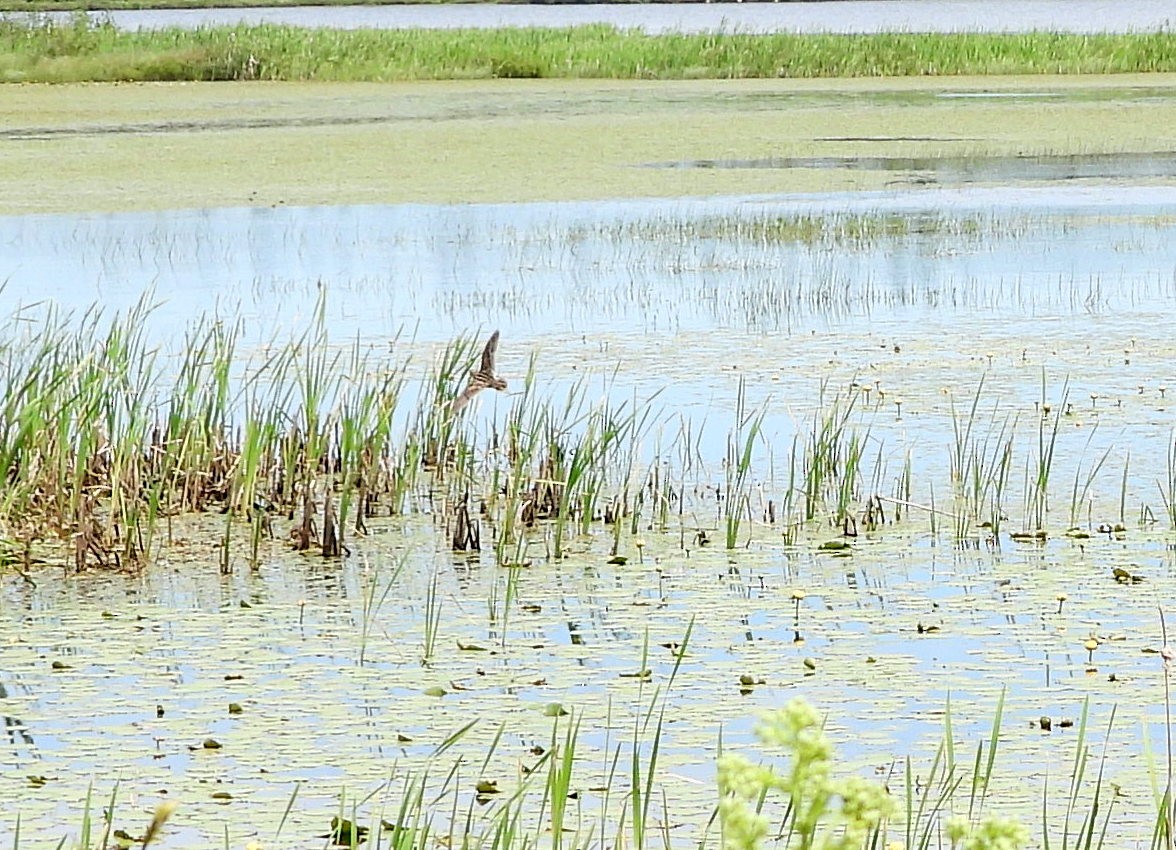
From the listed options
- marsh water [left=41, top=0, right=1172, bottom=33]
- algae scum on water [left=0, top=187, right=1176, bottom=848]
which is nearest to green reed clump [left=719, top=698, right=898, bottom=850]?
algae scum on water [left=0, top=187, right=1176, bottom=848]

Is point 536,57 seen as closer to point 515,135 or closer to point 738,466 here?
point 515,135

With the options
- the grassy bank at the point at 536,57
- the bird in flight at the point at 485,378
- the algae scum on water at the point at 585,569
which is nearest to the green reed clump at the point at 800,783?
the algae scum on water at the point at 585,569

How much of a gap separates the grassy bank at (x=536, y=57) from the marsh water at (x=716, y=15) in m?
11.2

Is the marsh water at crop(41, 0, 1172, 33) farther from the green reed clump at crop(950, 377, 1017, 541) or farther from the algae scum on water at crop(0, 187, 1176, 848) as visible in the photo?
the green reed clump at crop(950, 377, 1017, 541)

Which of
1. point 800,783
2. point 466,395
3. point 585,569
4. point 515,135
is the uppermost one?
point 515,135

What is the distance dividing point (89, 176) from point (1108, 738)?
33.9 feet

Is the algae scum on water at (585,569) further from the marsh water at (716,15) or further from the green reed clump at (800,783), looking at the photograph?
the marsh water at (716,15)

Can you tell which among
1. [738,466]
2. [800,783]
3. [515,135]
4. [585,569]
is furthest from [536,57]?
[800,783]

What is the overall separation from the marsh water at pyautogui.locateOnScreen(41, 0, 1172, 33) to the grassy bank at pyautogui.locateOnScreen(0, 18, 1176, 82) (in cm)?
1124

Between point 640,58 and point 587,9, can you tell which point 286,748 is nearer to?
point 640,58

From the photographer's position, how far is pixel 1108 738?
9.38 feet

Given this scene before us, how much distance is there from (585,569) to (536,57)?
19.3 metres

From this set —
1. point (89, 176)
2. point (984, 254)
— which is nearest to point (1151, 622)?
point (984, 254)

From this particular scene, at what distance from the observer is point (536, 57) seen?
22.7 meters
